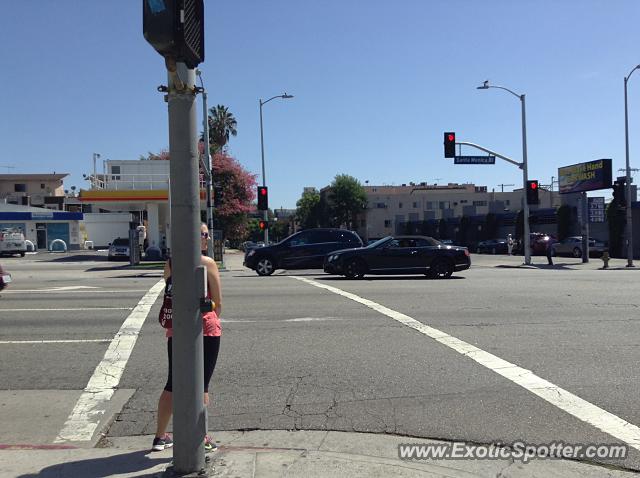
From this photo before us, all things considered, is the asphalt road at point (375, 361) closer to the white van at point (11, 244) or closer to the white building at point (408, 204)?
the white van at point (11, 244)

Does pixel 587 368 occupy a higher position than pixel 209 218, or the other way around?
pixel 209 218

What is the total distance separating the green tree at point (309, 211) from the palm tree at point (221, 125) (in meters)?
30.3

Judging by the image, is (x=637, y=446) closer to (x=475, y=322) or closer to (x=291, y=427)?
(x=291, y=427)

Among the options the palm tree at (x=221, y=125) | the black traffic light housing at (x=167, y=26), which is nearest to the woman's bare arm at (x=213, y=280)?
the black traffic light housing at (x=167, y=26)

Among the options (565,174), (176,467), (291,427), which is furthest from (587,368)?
(565,174)

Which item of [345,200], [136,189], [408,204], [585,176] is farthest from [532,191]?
[408,204]

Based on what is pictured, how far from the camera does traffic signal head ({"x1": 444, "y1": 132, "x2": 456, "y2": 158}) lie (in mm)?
28906

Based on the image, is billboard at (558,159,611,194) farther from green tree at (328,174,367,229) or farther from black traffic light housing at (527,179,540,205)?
green tree at (328,174,367,229)

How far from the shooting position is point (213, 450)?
466cm

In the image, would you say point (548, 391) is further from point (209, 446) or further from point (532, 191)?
point (532, 191)

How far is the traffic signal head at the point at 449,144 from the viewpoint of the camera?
94.8 feet

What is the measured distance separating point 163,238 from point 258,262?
1963 cm

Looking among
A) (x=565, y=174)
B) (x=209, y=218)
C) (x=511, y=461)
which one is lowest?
(x=511, y=461)

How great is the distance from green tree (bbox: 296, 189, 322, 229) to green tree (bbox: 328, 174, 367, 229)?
8.44 m
